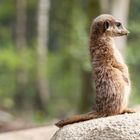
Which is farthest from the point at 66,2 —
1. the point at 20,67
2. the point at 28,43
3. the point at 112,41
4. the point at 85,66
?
the point at 112,41

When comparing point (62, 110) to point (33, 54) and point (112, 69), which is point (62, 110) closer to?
point (33, 54)

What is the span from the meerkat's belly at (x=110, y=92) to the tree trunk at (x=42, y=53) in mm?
17641

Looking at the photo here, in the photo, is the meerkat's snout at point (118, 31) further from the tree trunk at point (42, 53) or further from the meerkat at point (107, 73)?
the tree trunk at point (42, 53)

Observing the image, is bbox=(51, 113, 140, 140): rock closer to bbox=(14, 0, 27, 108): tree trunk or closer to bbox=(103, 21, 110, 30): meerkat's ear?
bbox=(103, 21, 110, 30): meerkat's ear

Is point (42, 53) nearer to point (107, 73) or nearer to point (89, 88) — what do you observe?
point (89, 88)

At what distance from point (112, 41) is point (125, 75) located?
295mm

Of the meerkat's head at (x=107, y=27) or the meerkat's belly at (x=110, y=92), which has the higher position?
the meerkat's head at (x=107, y=27)

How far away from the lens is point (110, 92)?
16.4 feet

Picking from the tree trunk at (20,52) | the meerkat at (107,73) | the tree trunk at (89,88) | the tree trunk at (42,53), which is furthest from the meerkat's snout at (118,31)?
the tree trunk at (20,52)

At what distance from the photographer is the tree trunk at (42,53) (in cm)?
2323

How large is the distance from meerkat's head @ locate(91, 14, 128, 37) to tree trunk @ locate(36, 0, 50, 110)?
17.5 meters

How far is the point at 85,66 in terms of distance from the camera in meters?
14.8

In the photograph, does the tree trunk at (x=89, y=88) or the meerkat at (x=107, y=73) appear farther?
the tree trunk at (x=89, y=88)

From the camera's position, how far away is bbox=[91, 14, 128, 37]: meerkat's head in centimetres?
515
